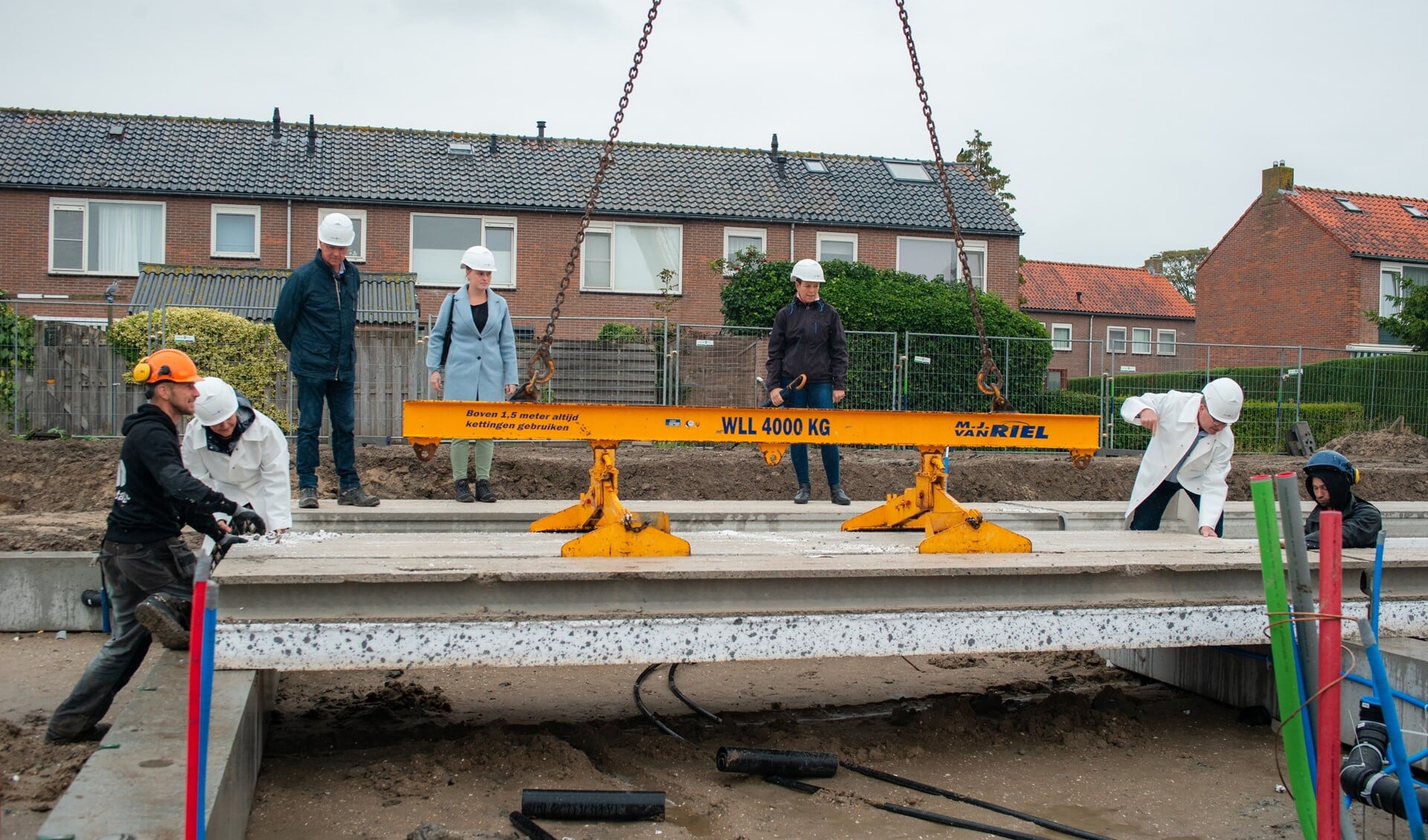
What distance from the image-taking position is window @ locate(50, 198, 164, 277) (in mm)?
23609

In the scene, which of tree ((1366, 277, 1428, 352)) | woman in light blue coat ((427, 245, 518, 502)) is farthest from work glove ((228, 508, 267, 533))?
tree ((1366, 277, 1428, 352))

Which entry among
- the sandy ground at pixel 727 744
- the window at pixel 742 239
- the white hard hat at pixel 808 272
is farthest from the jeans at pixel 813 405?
the window at pixel 742 239

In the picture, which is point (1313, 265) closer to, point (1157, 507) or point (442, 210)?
point (442, 210)

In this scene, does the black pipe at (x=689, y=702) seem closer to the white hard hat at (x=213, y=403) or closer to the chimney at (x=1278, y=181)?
the white hard hat at (x=213, y=403)

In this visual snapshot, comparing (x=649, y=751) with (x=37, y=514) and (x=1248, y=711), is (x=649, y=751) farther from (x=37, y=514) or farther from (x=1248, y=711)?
(x=37, y=514)

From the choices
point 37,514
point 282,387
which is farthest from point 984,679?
point 282,387

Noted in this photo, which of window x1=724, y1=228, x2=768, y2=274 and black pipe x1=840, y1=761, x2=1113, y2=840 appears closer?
black pipe x1=840, y1=761, x2=1113, y2=840

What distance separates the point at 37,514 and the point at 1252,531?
11449 mm

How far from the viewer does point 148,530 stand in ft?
16.1

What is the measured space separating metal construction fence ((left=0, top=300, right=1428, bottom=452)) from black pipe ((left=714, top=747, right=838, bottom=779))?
6.25 metres

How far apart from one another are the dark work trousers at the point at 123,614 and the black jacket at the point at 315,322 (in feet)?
6.32

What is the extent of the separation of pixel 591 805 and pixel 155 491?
2.34 meters

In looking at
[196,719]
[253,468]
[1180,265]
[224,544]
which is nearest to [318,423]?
[253,468]

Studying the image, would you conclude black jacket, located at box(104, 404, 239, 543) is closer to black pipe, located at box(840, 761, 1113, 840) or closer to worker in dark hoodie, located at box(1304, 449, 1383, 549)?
black pipe, located at box(840, 761, 1113, 840)
